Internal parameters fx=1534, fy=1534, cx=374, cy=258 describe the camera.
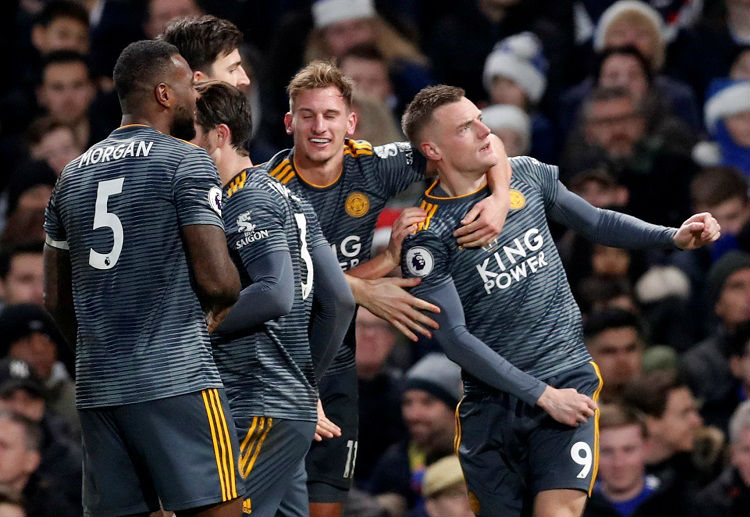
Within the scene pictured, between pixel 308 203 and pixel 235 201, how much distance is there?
2.32 feet

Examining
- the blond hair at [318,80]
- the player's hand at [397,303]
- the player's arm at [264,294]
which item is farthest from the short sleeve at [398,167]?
the player's arm at [264,294]

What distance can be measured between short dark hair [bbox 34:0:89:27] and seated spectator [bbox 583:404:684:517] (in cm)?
565

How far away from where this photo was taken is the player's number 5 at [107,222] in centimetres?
477

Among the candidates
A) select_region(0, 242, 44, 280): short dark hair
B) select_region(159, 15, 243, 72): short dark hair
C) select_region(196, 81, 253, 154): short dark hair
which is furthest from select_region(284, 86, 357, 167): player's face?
select_region(0, 242, 44, 280): short dark hair

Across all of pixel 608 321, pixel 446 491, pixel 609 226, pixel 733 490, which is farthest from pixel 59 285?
pixel 608 321

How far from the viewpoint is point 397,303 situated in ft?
19.8

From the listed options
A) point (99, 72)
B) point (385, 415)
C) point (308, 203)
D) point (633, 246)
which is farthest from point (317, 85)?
point (99, 72)

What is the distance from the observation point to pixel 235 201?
529 cm

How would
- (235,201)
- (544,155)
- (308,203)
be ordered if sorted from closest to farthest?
(235,201), (308,203), (544,155)

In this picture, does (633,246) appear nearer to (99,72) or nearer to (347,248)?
(347,248)

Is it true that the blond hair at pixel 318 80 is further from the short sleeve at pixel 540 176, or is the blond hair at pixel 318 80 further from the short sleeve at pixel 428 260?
the short sleeve at pixel 540 176

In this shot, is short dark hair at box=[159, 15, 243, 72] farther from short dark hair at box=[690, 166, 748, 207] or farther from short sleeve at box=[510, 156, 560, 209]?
short dark hair at box=[690, 166, 748, 207]

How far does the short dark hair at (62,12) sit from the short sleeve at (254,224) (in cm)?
662

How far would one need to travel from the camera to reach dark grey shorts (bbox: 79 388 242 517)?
4.74m
